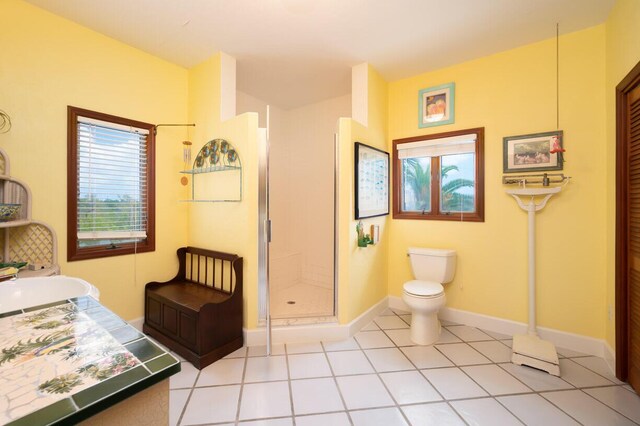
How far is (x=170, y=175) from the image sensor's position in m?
2.80

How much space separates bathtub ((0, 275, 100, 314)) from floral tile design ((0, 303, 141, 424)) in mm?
376

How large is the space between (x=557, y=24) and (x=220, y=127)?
2.92m

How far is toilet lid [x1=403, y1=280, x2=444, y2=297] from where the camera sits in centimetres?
238

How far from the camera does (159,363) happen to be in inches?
27.5

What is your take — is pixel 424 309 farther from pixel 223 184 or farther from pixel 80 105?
pixel 80 105

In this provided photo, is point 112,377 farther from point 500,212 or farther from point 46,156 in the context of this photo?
point 500,212

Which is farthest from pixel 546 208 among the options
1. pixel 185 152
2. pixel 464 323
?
pixel 185 152

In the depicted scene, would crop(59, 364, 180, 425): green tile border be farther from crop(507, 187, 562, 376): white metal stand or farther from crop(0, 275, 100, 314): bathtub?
crop(507, 187, 562, 376): white metal stand

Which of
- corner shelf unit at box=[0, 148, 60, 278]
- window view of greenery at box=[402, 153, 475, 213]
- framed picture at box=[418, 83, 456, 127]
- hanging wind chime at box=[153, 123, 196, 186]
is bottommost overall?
corner shelf unit at box=[0, 148, 60, 278]

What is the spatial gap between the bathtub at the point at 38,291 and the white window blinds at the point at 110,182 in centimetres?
103

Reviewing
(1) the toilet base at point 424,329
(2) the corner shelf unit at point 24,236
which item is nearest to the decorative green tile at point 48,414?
(2) the corner shelf unit at point 24,236

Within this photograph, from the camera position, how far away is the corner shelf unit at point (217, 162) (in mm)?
2471

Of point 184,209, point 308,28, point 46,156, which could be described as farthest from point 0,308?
point 308,28

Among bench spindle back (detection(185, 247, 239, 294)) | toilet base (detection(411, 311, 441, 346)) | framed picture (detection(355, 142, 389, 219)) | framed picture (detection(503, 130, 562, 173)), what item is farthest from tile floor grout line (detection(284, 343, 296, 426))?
framed picture (detection(503, 130, 562, 173))
